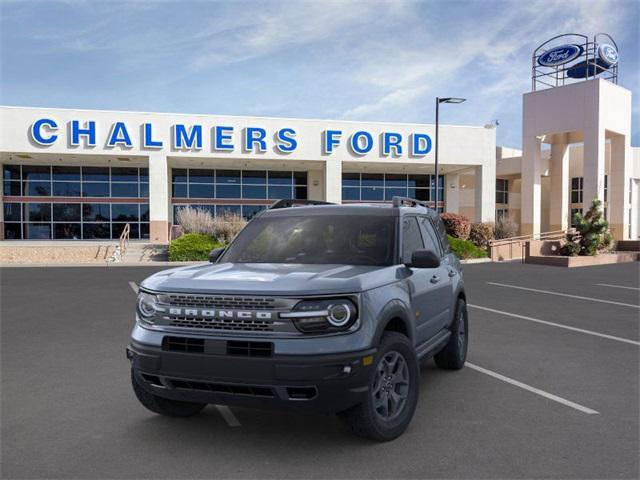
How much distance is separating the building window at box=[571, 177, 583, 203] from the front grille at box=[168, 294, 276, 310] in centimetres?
4650

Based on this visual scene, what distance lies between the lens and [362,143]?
1337 inches

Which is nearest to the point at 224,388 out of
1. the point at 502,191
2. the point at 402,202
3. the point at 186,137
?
the point at 402,202

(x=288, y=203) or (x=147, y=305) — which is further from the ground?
(x=288, y=203)

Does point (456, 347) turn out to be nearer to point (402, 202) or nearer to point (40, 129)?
point (402, 202)

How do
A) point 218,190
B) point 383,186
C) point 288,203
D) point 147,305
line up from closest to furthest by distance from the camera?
1. point 147,305
2. point 288,203
3. point 218,190
4. point 383,186

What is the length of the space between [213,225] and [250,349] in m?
23.8

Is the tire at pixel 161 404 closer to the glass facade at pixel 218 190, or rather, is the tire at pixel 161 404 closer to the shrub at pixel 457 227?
the shrub at pixel 457 227

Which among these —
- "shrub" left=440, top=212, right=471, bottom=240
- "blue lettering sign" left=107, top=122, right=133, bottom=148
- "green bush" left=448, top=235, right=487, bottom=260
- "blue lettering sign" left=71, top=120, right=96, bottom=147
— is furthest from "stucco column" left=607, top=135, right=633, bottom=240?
"blue lettering sign" left=71, top=120, right=96, bottom=147

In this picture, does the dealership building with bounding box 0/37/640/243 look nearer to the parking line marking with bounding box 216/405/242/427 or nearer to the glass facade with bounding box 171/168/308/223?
the glass facade with bounding box 171/168/308/223

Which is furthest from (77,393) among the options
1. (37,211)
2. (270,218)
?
(37,211)

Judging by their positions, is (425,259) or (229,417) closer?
(425,259)

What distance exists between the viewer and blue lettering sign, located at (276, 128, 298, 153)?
3272 cm

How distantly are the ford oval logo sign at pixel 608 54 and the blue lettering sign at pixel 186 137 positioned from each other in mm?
24311

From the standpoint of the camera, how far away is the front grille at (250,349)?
3838 mm
